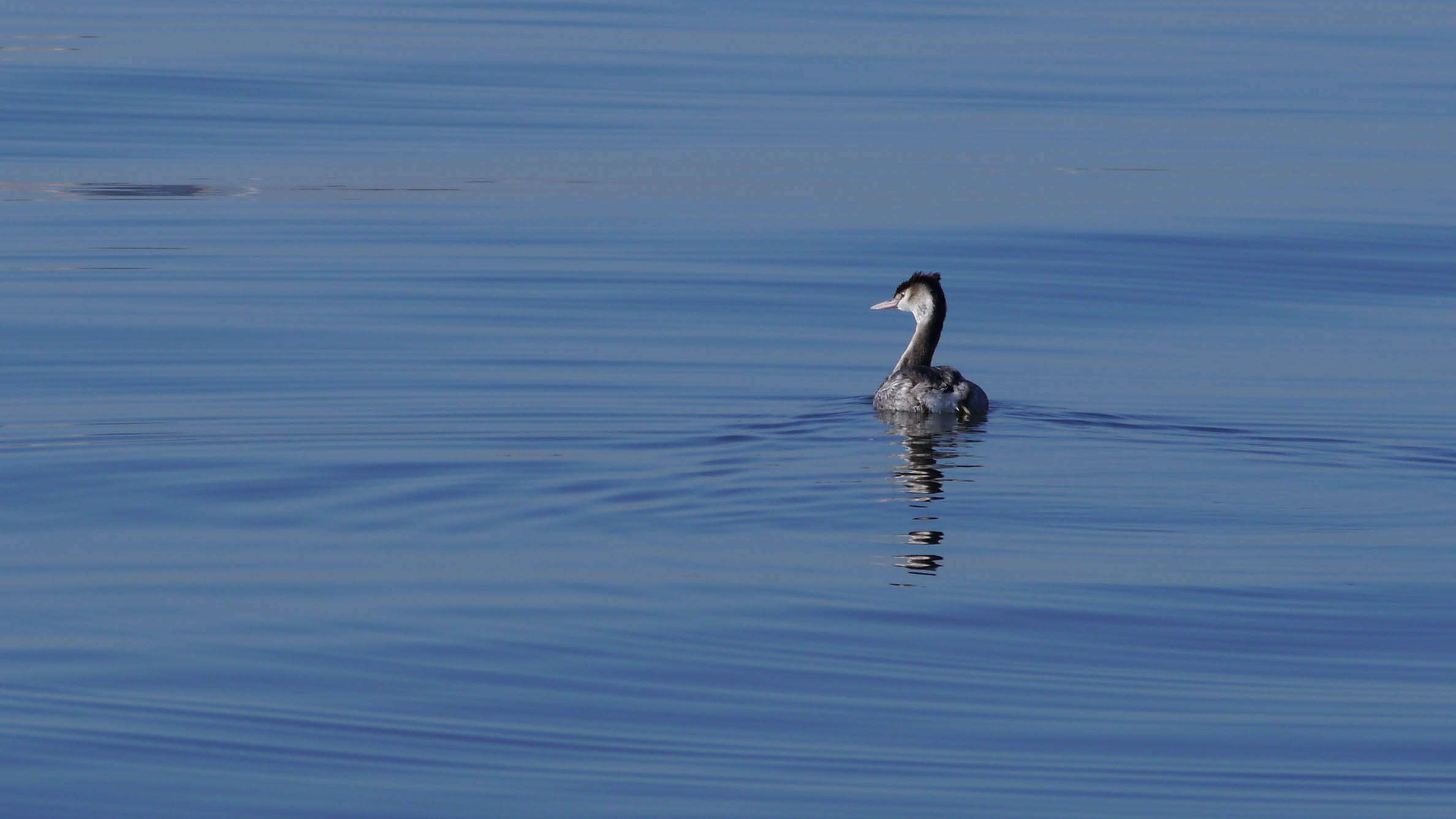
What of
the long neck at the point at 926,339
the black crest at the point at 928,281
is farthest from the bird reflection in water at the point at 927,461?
the black crest at the point at 928,281

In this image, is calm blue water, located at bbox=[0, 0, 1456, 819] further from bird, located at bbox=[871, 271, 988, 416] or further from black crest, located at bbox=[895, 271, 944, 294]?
black crest, located at bbox=[895, 271, 944, 294]

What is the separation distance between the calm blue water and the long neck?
469 mm

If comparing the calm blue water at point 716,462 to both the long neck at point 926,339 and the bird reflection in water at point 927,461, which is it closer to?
the bird reflection in water at point 927,461

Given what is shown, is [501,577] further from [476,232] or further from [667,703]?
[476,232]

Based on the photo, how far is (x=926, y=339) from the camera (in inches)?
630

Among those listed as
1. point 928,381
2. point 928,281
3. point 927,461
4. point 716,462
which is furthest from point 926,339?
point 716,462

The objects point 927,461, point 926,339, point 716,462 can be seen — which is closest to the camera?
point 716,462

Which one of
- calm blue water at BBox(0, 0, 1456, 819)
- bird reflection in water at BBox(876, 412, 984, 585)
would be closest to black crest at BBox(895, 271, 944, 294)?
calm blue water at BBox(0, 0, 1456, 819)

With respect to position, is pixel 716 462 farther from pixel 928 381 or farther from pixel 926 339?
pixel 926 339

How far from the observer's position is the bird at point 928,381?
46.9 feet

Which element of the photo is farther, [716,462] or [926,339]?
[926,339]

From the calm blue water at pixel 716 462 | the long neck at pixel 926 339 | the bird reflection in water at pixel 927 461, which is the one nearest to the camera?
the calm blue water at pixel 716 462

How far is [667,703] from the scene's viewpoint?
27.3 feet

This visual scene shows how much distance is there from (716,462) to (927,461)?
131cm
